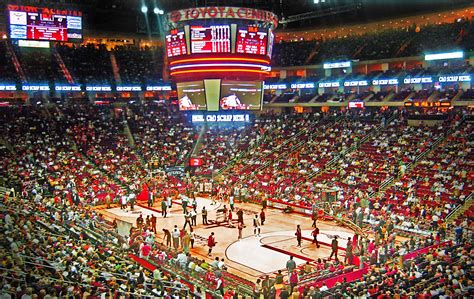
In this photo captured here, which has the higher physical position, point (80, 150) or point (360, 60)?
point (360, 60)

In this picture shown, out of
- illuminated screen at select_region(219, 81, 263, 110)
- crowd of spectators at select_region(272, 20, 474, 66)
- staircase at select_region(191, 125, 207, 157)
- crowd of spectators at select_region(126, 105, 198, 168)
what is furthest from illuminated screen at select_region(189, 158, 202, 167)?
crowd of spectators at select_region(272, 20, 474, 66)

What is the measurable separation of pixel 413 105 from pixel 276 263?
26.3 m

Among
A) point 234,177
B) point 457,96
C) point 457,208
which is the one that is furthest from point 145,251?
point 457,96

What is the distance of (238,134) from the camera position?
47062 millimetres

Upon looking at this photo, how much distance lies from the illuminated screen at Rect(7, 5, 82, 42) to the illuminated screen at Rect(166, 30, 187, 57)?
24.9ft

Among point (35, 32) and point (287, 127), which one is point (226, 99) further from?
point (35, 32)

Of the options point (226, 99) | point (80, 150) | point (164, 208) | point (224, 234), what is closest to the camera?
point (224, 234)

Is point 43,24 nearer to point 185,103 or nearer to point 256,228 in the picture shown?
point 185,103

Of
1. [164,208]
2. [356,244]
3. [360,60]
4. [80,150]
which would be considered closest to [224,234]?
[164,208]

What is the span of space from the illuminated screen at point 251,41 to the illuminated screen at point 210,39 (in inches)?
35.2

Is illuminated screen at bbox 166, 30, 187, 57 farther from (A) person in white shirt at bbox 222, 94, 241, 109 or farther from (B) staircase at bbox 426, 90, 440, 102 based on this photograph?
(B) staircase at bbox 426, 90, 440, 102

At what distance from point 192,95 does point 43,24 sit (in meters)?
12.2

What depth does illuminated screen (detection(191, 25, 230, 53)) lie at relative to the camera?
34000 millimetres

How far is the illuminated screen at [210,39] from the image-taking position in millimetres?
34000
